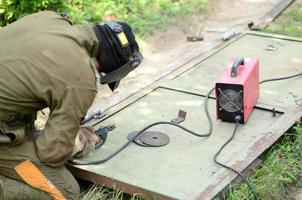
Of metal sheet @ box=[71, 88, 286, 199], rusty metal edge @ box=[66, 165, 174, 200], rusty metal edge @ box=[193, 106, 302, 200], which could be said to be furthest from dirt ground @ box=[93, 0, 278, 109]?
rusty metal edge @ box=[193, 106, 302, 200]

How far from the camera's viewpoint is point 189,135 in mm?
4281

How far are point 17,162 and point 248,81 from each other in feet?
5.70

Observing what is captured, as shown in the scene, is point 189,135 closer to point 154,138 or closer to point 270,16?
point 154,138

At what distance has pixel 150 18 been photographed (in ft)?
24.1

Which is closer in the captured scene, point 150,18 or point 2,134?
point 2,134

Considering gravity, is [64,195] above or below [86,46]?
below

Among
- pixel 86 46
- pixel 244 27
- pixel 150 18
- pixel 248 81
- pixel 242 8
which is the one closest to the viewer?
pixel 86 46

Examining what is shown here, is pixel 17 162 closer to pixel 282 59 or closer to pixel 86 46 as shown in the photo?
pixel 86 46

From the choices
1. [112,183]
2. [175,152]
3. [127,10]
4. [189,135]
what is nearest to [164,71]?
[189,135]

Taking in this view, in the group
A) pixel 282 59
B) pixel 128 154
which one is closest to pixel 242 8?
pixel 282 59

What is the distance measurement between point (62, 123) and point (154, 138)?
36.4 inches

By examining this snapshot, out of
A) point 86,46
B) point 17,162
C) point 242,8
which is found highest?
point 86,46

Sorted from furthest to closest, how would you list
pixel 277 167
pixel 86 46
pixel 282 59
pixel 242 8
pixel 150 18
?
pixel 242 8 → pixel 150 18 → pixel 282 59 → pixel 277 167 → pixel 86 46

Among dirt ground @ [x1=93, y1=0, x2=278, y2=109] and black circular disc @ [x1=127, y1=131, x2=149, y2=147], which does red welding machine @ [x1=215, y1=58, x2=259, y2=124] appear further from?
dirt ground @ [x1=93, y1=0, x2=278, y2=109]
